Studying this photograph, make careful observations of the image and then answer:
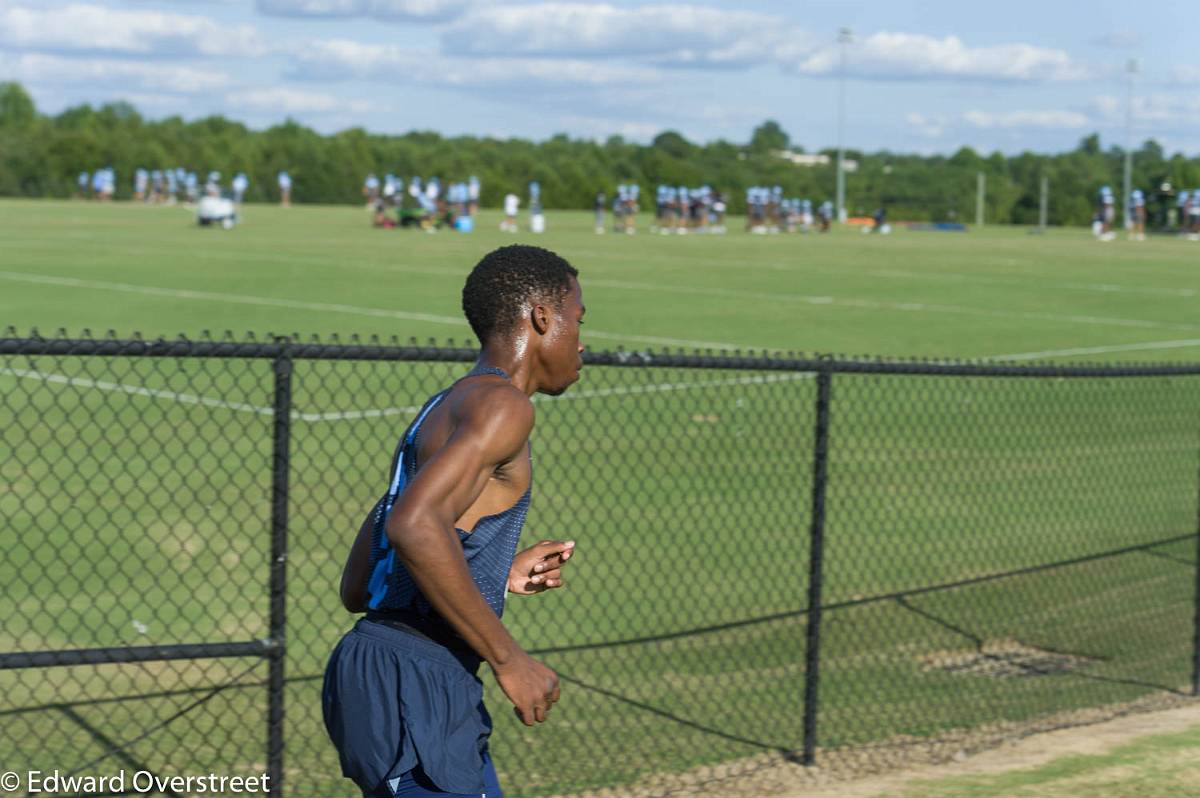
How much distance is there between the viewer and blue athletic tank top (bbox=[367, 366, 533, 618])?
3695mm

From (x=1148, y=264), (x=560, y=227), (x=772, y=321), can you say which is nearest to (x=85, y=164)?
(x=560, y=227)

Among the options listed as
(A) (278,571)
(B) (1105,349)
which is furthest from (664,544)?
(B) (1105,349)

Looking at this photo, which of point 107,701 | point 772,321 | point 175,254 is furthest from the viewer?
point 175,254

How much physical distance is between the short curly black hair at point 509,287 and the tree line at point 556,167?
76035mm

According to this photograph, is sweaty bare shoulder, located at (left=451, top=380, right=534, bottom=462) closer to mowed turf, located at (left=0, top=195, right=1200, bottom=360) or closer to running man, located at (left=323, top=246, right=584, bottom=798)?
running man, located at (left=323, top=246, right=584, bottom=798)

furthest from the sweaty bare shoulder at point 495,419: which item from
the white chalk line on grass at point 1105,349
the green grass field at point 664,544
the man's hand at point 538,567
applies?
the white chalk line on grass at point 1105,349

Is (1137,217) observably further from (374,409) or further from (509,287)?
(509,287)

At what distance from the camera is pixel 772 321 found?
24969 mm

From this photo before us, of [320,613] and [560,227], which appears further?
[560,227]

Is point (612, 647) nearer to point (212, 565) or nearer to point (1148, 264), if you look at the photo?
point (212, 565)

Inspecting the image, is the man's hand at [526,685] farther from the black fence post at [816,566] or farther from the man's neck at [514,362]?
the black fence post at [816,566]

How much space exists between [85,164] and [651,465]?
89.2 m

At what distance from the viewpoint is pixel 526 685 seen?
3594 mm

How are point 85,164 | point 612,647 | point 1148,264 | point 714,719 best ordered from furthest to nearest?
point 85,164 < point 1148,264 < point 612,647 < point 714,719
